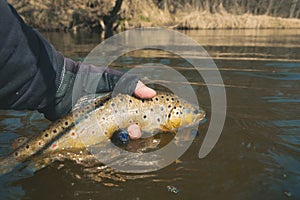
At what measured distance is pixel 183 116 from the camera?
→ 3.76 m

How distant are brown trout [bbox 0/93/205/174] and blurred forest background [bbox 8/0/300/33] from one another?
2507cm

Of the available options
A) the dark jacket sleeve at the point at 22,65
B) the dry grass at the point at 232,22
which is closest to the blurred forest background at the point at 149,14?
the dry grass at the point at 232,22

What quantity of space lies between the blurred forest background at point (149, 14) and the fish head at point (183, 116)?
25.0 metres

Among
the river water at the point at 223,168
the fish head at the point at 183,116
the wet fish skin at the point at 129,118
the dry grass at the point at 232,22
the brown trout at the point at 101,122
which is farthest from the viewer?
the dry grass at the point at 232,22

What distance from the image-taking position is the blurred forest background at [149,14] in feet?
93.0

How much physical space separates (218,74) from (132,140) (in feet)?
14.1

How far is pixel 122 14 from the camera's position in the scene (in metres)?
29.2

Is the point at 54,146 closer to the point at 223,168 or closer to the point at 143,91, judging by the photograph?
the point at 143,91

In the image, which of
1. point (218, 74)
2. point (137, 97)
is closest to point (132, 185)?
point (137, 97)

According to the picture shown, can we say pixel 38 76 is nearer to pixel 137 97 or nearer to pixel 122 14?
pixel 137 97

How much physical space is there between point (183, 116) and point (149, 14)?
98.7 ft

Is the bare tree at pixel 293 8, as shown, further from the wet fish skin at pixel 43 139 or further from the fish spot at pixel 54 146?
the fish spot at pixel 54 146

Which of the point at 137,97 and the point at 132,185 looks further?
the point at 137,97

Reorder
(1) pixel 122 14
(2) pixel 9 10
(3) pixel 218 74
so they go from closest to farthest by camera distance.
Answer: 1. (2) pixel 9 10
2. (3) pixel 218 74
3. (1) pixel 122 14
